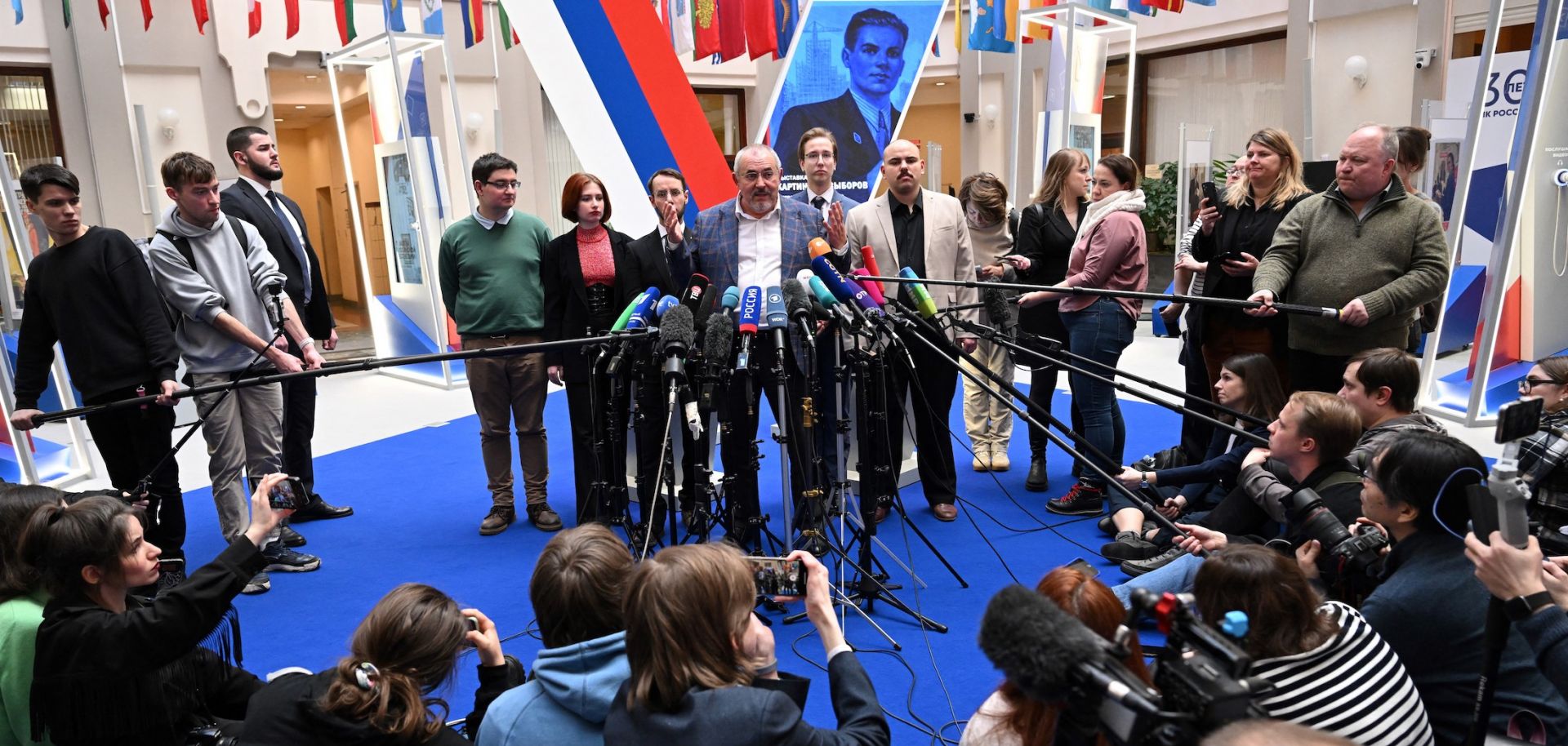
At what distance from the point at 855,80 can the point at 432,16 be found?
113 inches

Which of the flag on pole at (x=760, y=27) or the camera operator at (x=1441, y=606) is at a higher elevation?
the flag on pole at (x=760, y=27)

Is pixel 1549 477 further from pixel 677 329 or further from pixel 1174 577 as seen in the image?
pixel 677 329

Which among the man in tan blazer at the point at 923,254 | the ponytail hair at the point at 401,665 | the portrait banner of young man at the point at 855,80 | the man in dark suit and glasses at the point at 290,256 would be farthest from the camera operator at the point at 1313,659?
the portrait banner of young man at the point at 855,80

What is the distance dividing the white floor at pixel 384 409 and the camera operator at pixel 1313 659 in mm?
3834

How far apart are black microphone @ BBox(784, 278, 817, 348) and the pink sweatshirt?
1.58 meters

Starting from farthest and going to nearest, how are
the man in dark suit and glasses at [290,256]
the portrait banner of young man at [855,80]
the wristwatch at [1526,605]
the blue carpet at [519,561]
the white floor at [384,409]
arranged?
the portrait banner of young man at [855,80] → the white floor at [384,409] → the man in dark suit and glasses at [290,256] → the blue carpet at [519,561] → the wristwatch at [1526,605]

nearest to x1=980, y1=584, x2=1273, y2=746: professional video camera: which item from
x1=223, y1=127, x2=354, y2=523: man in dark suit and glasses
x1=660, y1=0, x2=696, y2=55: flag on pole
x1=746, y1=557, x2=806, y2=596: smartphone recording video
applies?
x1=746, y1=557, x2=806, y2=596: smartphone recording video

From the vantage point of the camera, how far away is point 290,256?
4363 mm

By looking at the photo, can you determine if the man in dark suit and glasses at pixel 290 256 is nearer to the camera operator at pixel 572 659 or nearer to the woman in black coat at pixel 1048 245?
the camera operator at pixel 572 659

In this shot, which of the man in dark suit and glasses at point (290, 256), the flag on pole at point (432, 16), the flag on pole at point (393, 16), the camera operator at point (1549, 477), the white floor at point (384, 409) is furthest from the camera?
the flag on pole at point (432, 16)

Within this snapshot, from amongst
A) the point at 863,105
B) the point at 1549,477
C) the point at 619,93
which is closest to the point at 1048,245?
the point at 863,105

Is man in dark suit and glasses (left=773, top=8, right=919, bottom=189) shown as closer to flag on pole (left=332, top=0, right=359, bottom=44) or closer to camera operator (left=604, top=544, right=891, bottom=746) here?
flag on pole (left=332, top=0, right=359, bottom=44)

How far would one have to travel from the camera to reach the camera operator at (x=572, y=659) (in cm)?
161

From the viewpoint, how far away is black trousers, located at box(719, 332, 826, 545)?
337 centimetres
